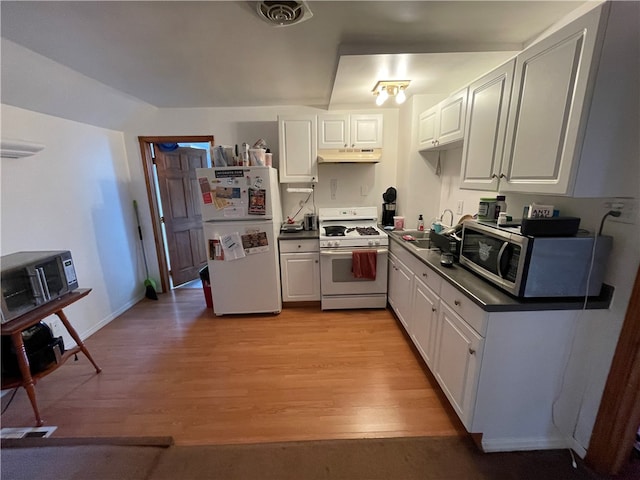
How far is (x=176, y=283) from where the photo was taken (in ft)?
12.4

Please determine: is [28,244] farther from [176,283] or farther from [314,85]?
[314,85]

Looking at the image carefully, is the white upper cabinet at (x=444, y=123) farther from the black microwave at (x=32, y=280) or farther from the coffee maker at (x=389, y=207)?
the black microwave at (x=32, y=280)

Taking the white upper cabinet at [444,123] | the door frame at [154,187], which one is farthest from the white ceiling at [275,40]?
the door frame at [154,187]

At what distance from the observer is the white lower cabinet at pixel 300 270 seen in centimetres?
289

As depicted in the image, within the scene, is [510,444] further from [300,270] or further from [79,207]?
[79,207]

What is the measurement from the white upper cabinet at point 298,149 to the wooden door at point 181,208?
57.8 inches

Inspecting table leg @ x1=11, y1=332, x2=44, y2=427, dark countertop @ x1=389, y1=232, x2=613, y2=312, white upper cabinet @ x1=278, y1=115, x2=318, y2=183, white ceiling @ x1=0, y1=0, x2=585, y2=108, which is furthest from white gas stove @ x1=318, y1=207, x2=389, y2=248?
table leg @ x1=11, y1=332, x2=44, y2=427

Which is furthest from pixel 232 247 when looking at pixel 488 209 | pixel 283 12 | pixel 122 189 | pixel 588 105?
pixel 588 105

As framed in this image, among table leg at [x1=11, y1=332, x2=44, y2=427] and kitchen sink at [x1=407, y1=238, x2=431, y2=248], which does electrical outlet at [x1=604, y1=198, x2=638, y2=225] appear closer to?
kitchen sink at [x1=407, y1=238, x2=431, y2=248]

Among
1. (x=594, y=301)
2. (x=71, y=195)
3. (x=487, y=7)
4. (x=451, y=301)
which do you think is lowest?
(x=451, y=301)

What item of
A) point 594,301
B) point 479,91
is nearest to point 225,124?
point 479,91

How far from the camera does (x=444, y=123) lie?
7.29ft

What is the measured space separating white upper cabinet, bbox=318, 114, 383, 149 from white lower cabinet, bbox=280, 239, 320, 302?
47.0 inches

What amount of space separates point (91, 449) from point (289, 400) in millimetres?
1156
